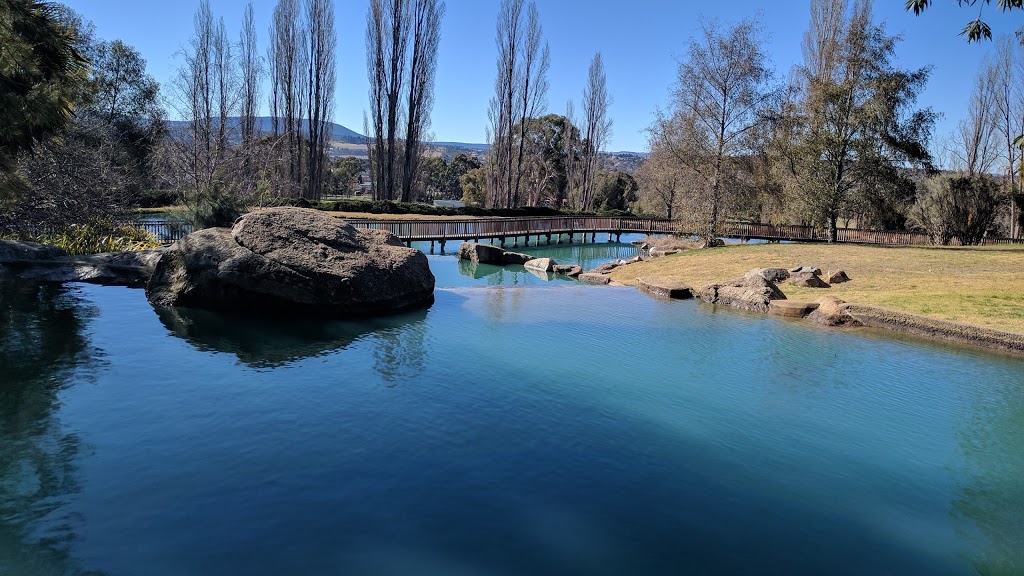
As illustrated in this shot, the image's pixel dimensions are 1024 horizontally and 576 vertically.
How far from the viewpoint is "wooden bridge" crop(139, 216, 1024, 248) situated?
28705 millimetres

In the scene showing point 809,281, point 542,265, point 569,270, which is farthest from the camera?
point 542,265

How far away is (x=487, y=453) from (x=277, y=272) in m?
7.27

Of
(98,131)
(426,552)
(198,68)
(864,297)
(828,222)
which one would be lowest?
(426,552)

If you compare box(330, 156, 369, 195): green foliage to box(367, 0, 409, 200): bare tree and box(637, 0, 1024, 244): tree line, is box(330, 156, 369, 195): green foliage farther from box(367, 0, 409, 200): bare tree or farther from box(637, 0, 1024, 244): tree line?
box(637, 0, 1024, 244): tree line

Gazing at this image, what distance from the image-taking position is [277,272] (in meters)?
11.8

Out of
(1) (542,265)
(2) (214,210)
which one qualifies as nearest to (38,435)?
(2) (214,210)

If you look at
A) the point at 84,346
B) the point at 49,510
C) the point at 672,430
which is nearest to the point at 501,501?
the point at 672,430

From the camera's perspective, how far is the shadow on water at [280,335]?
9.65m

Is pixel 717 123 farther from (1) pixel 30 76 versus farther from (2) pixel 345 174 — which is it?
(2) pixel 345 174

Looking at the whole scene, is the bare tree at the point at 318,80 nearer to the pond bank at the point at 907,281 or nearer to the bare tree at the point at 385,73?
the bare tree at the point at 385,73

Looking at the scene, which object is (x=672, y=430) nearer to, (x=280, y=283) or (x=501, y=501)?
(x=501, y=501)

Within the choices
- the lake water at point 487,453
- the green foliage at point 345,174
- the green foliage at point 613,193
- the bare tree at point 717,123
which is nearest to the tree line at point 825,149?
the bare tree at point 717,123

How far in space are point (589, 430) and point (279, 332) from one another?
642cm

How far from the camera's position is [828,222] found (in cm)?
2945
